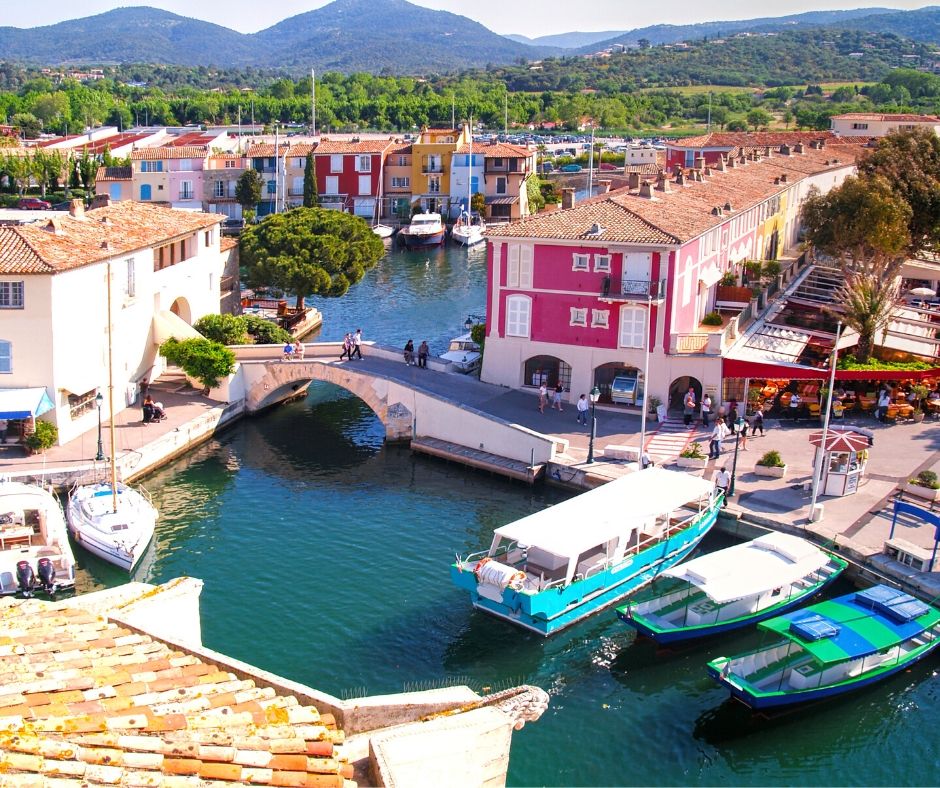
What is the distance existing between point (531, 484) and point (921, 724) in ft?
59.2

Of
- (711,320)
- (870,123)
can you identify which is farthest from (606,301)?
(870,123)

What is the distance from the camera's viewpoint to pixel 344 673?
97.1 feet

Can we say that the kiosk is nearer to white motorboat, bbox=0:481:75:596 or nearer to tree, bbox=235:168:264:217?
white motorboat, bbox=0:481:75:596

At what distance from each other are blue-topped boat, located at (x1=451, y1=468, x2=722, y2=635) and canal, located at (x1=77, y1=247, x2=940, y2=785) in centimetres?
88

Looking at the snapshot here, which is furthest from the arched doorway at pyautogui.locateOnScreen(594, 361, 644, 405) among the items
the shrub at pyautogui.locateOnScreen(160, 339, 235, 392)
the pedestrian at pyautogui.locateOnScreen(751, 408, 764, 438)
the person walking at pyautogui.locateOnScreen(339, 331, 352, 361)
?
the shrub at pyautogui.locateOnScreen(160, 339, 235, 392)

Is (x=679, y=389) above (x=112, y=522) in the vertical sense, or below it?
above

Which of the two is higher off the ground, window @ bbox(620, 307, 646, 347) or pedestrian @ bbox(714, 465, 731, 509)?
window @ bbox(620, 307, 646, 347)

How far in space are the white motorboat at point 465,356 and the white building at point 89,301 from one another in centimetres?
1208

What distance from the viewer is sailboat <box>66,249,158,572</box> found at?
1401 inches

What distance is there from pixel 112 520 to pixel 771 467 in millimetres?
22803

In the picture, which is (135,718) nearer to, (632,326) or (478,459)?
(478,459)

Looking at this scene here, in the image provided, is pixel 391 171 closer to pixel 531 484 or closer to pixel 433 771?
pixel 531 484

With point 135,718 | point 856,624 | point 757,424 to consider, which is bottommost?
point 856,624

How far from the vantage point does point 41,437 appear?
4212 cm
